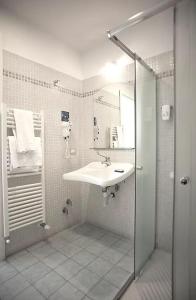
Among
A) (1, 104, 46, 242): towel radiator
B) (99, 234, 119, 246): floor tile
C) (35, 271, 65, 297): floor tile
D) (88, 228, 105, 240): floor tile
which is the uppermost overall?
(1, 104, 46, 242): towel radiator

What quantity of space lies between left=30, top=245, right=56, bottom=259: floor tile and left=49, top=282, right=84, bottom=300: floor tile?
19.0 inches

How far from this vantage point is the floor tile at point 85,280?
138 cm

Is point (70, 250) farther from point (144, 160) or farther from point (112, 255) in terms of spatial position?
point (144, 160)

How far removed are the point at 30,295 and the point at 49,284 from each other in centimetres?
15

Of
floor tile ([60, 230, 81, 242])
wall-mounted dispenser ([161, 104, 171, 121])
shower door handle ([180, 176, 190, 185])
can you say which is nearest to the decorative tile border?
wall-mounted dispenser ([161, 104, 171, 121])

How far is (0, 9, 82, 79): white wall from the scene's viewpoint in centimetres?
173

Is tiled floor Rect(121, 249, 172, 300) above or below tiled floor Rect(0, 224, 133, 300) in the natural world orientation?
below

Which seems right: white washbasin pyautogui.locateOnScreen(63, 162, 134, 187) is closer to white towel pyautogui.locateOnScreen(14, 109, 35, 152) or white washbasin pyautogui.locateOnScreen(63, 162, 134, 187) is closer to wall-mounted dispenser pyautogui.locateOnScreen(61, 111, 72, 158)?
wall-mounted dispenser pyautogui.locateOnScreen(61, 111, 72, 158)

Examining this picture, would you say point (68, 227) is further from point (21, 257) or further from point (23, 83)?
point (23, 83)

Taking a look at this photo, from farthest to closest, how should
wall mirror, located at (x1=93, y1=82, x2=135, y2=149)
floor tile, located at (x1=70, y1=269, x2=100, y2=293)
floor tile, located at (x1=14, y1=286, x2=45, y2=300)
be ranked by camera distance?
wall mirror, located at (x1=93, y1=82, x2=135, y2=149) → floor tile, located at (x1=70, y1=269, x2=100, y2=293) → floor tile, located at (x1=14, y1=286, x2=45, y2=300)

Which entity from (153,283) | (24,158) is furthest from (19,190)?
(153,283)

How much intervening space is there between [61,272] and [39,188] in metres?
0.81

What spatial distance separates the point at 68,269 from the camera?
1573mm

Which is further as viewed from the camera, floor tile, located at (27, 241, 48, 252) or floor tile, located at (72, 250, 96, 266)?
floor tile, located at (27, 241, 48, 252)
